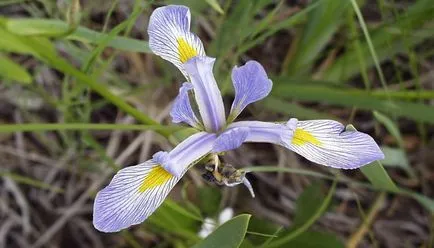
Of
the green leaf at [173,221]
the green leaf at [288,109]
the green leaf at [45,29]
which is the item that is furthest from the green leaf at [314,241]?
the green leaf at [45,29]

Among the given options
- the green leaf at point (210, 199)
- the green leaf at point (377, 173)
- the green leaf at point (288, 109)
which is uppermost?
the green leaf at point (377, 173)

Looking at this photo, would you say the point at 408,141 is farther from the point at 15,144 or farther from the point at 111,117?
the point at 15,144

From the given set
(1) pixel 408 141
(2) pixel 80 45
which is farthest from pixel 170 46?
(1) pixel 408 141

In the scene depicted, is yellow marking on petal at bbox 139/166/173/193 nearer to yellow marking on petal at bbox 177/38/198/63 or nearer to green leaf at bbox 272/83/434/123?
yellow marking on petal at bbox 177/38/198/63

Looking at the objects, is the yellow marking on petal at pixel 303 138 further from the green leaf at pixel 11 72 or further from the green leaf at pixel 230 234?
the green leaf at pixel 11 72

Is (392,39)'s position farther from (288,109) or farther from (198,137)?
(198,137)

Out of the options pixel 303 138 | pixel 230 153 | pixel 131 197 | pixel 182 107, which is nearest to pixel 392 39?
pixel 230 153
